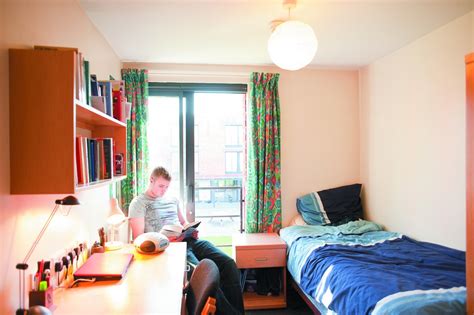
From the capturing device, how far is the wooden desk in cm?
129

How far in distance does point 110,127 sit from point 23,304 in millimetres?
1232

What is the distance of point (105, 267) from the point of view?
1.67 metres

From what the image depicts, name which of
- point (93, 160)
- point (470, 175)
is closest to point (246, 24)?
point (93, 160)

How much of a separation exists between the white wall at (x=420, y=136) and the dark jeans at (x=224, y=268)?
1621 mm

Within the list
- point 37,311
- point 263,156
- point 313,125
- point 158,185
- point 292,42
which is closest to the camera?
point 37,311

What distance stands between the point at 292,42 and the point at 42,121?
1.38 metres

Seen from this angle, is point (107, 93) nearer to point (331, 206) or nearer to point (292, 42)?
point (292, 42)

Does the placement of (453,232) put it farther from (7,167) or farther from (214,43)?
(7,167)

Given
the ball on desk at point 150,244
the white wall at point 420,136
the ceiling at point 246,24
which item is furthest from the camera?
the white wall at point 420,136

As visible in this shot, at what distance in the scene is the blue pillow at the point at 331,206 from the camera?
3.04 metres

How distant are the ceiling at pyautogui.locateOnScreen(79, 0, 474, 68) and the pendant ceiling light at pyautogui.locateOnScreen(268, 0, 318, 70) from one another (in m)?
0.26

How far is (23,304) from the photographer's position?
4.05 feet

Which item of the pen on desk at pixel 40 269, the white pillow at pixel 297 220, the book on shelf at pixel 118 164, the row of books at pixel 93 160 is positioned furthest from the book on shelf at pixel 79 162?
the white pillow at pixel 297 220

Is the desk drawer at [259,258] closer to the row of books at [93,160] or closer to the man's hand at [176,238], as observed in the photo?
the man's hand at [176,238]
